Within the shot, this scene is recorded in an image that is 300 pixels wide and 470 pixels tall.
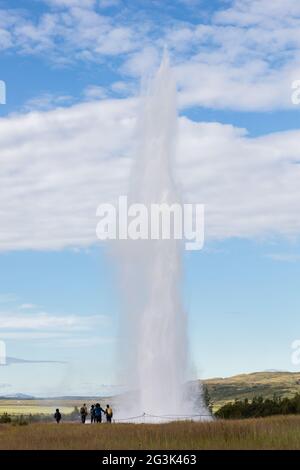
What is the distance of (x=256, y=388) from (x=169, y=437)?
435 feet

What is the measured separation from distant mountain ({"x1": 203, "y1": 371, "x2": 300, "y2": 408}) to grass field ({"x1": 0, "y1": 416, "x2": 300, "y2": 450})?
3231 inches

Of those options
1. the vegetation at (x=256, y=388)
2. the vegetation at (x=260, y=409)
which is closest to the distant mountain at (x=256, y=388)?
the vegetation at (x=256, y=388)

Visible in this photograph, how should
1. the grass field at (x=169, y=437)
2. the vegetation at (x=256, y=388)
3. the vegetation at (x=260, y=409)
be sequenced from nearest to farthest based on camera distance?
the grass field at (x=169, y=437) → the vegetation at (x=260, y=409) → the vegetation at (x=256, y=388)

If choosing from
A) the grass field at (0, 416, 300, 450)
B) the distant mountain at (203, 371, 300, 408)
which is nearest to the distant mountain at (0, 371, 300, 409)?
the distant mountain at (203, 371, 300, 408)

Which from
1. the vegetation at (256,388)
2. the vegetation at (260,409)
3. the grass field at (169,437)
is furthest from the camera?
the vegetation at (256,388)

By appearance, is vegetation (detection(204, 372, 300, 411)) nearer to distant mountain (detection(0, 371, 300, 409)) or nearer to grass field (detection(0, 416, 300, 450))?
distant mountain (detection(0, 371, 300, 409))

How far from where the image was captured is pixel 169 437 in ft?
80.9

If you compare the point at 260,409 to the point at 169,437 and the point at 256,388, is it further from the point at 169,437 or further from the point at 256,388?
the point at 256,388

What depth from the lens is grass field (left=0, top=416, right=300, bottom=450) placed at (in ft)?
74.8

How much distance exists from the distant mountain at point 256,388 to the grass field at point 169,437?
82.1 meters

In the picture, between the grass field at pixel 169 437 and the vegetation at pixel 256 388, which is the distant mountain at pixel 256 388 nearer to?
the vegetation at pixel 256 388

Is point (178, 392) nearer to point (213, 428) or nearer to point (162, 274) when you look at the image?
point (162, 274)

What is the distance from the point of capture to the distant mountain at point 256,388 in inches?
5084
